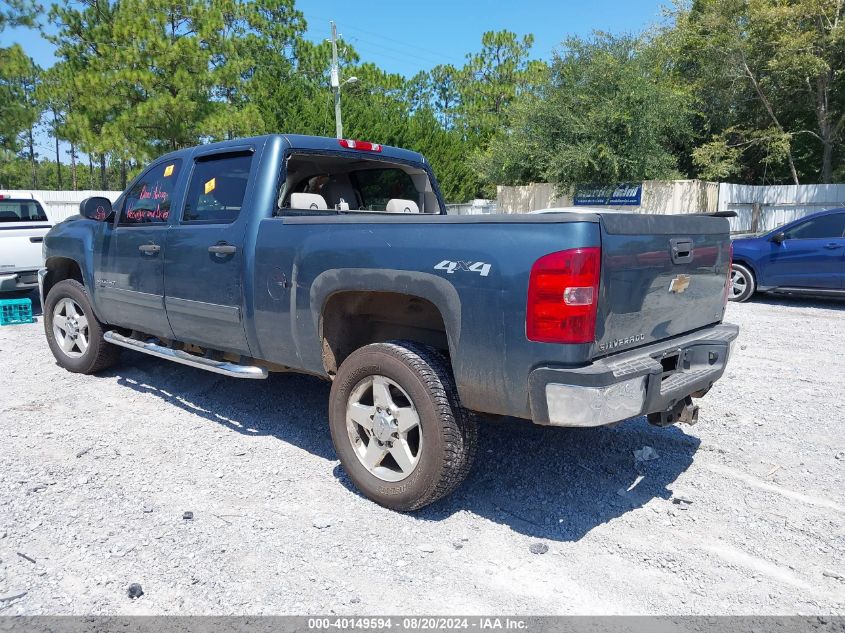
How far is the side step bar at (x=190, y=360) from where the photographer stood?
163 inches

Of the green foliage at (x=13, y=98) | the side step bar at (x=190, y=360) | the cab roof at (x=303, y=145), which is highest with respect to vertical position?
the green foliage at (x=13, y=98)

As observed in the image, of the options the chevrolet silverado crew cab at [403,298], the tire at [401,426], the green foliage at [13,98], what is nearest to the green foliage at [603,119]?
the green foliage at [13,98]

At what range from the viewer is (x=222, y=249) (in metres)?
4.10

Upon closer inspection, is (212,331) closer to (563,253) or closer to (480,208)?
(563,253)

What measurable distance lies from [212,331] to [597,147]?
62.1ft

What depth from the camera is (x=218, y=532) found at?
10.6 ft

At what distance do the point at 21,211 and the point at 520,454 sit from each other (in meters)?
9.87

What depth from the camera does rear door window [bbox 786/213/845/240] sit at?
368 inches

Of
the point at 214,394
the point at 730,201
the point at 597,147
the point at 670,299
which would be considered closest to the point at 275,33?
the point at 597,147

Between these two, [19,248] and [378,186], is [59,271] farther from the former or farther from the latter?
[378,186]

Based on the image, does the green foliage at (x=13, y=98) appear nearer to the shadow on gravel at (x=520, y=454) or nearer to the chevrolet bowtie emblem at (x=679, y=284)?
the shadow on gravel at (x=520, y=454)

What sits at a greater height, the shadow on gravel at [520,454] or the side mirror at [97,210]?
the side mirror at [97,210]

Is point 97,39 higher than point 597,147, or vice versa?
point 97,39

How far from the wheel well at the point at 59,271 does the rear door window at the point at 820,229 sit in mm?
9604
